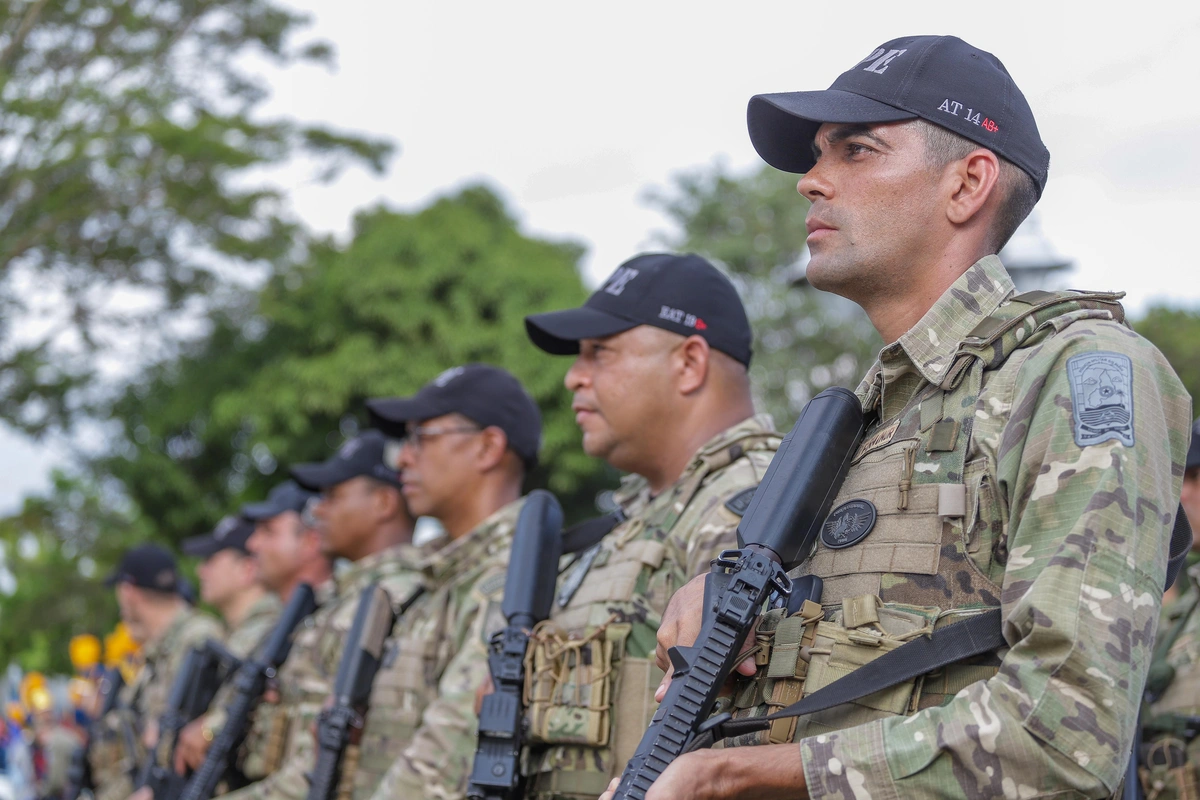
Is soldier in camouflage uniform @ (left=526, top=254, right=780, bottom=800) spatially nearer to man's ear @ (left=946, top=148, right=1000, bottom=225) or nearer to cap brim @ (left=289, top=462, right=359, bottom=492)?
man's ear @ (left=946, top=148, right=1000, bottom=225)

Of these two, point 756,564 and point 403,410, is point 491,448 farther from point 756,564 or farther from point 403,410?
point 756,564

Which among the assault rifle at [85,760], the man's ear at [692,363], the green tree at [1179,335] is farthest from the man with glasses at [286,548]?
the green tree at [1179,335]

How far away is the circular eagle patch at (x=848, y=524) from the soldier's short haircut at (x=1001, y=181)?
0.65 meters

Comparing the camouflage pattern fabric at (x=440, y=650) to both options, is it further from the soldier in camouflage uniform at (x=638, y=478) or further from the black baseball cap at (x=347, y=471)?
the black baseball cap at (x=347, y=471)

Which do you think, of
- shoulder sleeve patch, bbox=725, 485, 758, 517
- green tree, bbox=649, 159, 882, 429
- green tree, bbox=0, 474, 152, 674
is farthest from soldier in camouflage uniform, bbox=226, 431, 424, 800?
green tree, bbox=649, 159, 882, 429

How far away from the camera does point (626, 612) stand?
329cm

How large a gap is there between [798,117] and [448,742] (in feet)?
8.04

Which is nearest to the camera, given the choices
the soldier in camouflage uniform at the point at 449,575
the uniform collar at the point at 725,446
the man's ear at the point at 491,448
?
the uniform collar at the point at 725,446

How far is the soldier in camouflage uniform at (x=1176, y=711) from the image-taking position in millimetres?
4109

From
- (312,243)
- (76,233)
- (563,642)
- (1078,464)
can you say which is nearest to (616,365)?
(563,642)

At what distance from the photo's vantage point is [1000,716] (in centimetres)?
172

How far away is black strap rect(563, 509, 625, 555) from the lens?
12.9 feet

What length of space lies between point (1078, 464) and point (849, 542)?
18.3 inches

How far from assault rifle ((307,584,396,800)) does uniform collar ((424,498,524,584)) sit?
1.13 ft
